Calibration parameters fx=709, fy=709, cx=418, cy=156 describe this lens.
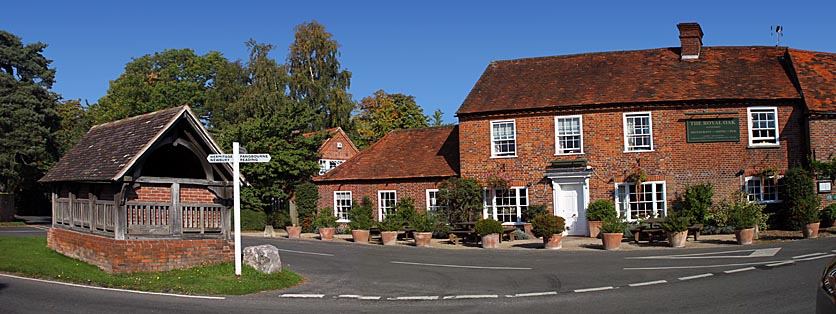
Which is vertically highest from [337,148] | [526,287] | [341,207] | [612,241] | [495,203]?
[337,148]

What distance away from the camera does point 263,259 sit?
1556cm

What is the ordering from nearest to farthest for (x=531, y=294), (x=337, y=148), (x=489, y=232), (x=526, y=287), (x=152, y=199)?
(x=531, y=294)
(x=526, y=287)
(x=152, y=199)
(x=489, y=232)
(x=337, y=148)

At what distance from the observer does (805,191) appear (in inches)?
990

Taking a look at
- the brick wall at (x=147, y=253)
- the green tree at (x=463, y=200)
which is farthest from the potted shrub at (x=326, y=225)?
the brick wall at (x=147, y=253)

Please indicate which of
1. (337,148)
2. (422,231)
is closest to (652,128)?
(422,231)

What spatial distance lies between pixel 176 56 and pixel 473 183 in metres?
47.6

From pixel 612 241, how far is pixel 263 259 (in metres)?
11.5

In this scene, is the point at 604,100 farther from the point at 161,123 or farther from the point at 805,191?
the point at 161,123

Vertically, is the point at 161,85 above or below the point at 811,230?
above

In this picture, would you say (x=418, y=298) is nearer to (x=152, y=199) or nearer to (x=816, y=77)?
(x=152, y=199)

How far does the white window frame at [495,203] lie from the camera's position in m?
29.0

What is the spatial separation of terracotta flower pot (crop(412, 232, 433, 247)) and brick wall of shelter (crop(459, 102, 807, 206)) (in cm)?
493

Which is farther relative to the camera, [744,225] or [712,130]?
[712,130]

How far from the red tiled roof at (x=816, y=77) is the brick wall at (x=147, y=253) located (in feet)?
70.8
